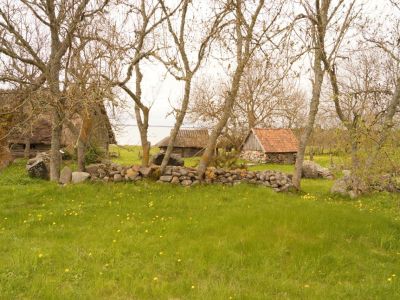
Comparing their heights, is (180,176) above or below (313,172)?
above

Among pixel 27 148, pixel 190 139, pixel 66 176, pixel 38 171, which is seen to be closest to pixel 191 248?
pixel 66 176

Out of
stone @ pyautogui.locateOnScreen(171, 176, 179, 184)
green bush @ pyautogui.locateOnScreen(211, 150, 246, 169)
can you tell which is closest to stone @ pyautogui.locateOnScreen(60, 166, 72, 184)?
stone @ pyautogui.locateOnScreen(171, 176, 179, 184)

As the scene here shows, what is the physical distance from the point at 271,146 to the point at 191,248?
33052 mm

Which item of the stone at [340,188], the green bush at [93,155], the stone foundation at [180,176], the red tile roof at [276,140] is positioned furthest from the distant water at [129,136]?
the red tile roof at [276,140]

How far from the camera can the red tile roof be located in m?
39.5

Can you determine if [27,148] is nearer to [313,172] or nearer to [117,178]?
[117,178]

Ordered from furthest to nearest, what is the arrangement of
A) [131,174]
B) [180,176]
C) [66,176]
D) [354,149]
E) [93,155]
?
[93,155]
[180,176]
[131,174]
[66,176]
[354,149]

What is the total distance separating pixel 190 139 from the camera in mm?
49000

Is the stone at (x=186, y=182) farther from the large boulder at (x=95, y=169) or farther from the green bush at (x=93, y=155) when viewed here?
the green bush at (x=93, y=155)

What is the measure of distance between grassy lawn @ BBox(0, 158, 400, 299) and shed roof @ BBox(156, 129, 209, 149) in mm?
36445

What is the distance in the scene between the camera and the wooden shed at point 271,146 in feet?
129

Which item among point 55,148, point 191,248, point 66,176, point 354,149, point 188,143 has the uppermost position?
point 188,143

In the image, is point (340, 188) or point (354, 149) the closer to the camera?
point (354, 149)

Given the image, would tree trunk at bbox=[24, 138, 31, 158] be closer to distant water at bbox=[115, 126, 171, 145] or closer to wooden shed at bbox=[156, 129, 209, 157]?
distant water at bbox=[115, 126, 171, 145]
